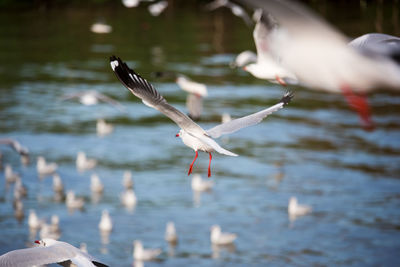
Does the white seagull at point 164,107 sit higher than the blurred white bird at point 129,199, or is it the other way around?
the white seagull at point 164,107

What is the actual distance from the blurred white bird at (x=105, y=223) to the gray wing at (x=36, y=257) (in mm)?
10998

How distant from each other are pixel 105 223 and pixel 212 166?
7.66 meters

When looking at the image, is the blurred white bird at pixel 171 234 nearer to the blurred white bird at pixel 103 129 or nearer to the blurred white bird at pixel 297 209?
→ the blurred white bird at pixel 297 209

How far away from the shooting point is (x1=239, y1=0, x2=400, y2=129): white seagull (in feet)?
17.1

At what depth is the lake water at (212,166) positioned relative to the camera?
18062 mm

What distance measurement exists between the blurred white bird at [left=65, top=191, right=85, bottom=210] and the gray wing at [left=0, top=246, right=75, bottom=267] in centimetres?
1267

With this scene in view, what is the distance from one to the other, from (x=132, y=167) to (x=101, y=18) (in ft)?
153

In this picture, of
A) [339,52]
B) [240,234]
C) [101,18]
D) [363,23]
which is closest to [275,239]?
[240,234]

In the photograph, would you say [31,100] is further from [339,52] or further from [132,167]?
[339,52]

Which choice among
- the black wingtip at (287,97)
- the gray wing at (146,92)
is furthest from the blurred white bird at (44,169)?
the gray wing at (146,92)

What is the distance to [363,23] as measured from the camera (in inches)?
2324

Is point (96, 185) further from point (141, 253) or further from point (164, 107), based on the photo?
point (164, 107)

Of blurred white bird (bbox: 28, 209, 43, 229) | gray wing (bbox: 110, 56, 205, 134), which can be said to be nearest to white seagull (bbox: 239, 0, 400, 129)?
gray wing (bbox: 110, 56, 205, 134)

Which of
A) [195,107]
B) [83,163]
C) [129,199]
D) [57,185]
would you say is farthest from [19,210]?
[195,107]
